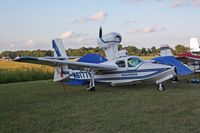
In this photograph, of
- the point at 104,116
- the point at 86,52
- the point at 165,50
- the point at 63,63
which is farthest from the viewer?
the point at 86,52

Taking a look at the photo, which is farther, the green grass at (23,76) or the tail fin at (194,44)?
the tail fin at (194,44)

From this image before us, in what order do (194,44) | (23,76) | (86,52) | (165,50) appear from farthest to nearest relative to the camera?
(86,52) → (194,44) → (23,76) → (165,50)

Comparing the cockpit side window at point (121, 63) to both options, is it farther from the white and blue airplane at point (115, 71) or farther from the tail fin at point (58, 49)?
the tail fin at point (58, 49)

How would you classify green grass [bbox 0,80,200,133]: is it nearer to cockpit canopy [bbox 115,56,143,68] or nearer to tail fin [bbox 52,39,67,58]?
cockpit canopy [bbox 115,56,143,68]

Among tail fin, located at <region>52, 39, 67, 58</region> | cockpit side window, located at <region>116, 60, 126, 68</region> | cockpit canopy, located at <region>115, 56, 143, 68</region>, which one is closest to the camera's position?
cockpit canopy, located at <region>115, 56, 143, 68</region>

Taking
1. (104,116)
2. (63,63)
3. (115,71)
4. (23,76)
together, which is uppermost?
(63,63)

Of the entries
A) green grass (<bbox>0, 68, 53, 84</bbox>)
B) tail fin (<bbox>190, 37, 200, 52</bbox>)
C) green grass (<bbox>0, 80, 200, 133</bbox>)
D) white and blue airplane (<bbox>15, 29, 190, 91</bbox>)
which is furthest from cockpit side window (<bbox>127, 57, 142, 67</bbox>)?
tail fin (<bbox>190, 37, 200, 52</bbox>)

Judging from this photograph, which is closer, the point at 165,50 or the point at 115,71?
the point at 115,71

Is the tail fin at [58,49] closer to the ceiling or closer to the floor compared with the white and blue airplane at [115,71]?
closer to the ceiling

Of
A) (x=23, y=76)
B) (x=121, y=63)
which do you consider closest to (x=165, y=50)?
(x=121, y=63)

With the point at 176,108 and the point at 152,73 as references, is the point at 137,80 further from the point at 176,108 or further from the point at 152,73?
the point at 176,108

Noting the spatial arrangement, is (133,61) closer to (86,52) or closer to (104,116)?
(104,116)

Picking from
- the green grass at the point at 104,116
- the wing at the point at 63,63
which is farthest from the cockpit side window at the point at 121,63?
the green grass at the point at 104,116

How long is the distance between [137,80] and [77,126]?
8799mm
